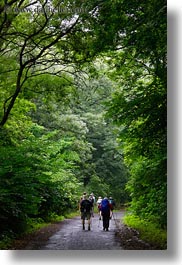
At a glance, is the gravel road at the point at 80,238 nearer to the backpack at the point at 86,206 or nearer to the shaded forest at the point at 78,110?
the backpack at the point at 86,206

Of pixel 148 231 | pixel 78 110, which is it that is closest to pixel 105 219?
pixel 148 231

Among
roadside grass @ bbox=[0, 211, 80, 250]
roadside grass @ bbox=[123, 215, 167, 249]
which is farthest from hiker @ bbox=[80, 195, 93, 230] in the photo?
roadside grass @ bbox=[123, 215, 167, 249]

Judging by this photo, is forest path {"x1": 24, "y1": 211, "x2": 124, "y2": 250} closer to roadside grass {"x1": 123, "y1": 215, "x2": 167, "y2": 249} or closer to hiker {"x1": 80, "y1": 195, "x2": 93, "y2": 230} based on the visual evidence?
hiker {"x1": 80, "y1": 195, "x2": 93, "y2": 230}

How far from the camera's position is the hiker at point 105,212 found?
16.0 feet

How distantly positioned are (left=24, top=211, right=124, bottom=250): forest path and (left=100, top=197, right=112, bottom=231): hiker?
0.05 m

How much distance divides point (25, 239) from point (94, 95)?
5.87ft

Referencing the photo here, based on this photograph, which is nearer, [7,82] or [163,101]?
[163,101]

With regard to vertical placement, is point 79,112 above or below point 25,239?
above

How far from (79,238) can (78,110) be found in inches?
57.5

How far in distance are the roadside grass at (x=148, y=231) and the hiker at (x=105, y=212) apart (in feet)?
0.78

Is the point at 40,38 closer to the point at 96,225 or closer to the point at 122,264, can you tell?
the point at 96,225

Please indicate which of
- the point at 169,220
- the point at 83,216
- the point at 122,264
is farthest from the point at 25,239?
the point at 169,220

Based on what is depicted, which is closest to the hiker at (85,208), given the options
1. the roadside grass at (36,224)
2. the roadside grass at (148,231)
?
the roadside grass at (36,224)

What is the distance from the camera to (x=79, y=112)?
203 inches
